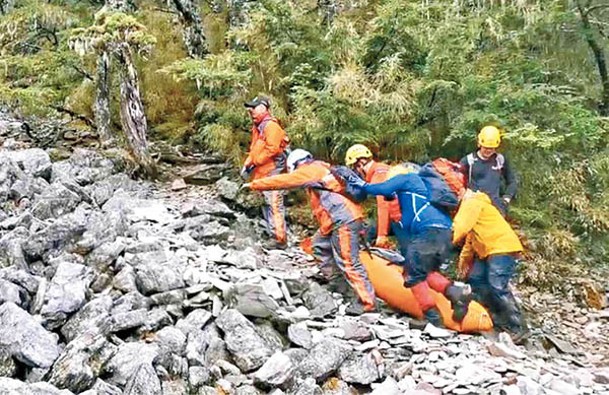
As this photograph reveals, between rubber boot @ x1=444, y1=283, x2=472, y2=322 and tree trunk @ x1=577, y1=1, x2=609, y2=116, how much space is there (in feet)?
17.8

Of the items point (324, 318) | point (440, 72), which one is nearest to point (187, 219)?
point (324, 318)

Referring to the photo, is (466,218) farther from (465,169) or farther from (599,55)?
(599,55)

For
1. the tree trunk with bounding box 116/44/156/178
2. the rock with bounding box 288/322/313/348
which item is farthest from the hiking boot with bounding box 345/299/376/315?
the tree trunk with bounding box 116/44/156/178

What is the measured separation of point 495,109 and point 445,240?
2.49m

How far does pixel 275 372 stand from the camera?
462 cm

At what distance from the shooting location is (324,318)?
18.9ft

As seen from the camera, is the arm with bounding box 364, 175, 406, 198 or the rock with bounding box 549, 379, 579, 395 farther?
the arm with bounding box 364, 175, 406, 198

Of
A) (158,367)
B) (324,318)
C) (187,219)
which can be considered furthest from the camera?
(187,219)

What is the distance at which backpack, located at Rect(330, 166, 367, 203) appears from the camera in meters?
6.03

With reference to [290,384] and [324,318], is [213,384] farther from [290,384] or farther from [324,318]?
[324,318]

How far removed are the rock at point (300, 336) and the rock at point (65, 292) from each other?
170 cm

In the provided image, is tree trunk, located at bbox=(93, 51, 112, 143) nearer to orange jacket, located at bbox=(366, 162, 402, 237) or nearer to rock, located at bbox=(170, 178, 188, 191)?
rock, located at bbox=(170, 178, 188, 191)

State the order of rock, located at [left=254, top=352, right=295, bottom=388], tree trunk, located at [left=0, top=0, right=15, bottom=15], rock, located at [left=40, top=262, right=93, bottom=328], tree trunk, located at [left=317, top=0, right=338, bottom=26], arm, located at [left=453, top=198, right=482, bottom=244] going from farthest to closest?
1. tree trunk, located at [left=0, top=0, right=15, bottom=15]
2. tree trunk, located at [left=317, top=0, right=338, bottom=26]
3. arm, located at [left=453, top=198, right=482, bottom=244]
4. rock, located at [left=40, top=262, right=93, bottom=328]
5. rock, located at [left=254, top=352, right=295, bottom=388]

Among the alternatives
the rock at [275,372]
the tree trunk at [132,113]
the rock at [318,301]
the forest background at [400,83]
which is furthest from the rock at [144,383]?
the tree trunk at [132,113]
